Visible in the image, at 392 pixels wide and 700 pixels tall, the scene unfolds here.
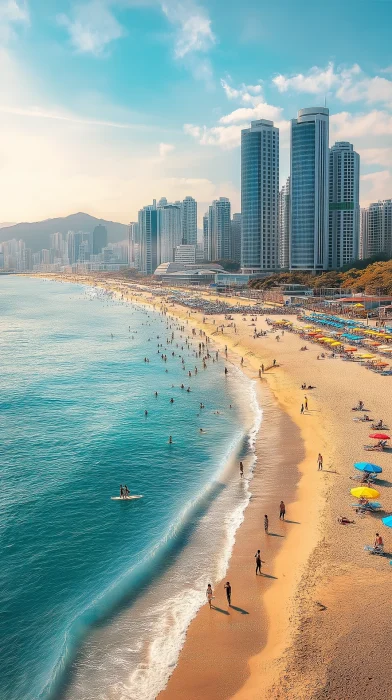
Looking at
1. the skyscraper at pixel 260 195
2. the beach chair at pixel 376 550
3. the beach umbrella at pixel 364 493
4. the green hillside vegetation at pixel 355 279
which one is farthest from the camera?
the skyscraper at pixel 260 195

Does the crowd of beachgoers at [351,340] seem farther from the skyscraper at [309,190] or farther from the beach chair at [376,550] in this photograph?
the skyscraper at [309,190]

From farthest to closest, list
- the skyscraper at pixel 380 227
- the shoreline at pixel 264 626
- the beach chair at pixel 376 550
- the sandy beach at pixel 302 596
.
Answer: the skyscraper at pixel 380 227 → the beach chair at pixel 376 550 → the shoreline at pixel 264 626 → the sandy beach at pixel 302 596

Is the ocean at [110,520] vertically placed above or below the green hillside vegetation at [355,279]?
below

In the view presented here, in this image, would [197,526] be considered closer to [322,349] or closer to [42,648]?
[42,648]

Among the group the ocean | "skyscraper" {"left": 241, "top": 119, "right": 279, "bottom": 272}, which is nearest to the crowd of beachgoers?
the ocean

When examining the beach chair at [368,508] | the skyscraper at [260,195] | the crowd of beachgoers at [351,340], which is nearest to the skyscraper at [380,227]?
the skyscraper at [260,195]

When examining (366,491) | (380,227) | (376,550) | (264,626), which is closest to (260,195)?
(380,227)
